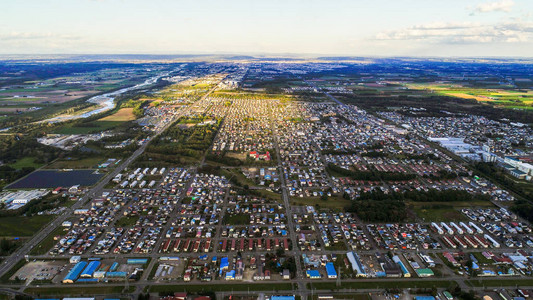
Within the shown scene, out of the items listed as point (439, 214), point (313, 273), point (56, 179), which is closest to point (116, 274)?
point (313, 273)

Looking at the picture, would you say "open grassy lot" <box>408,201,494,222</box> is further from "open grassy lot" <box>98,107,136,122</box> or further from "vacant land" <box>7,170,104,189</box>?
"open grassy lot" <box>98,107,136,122</box>

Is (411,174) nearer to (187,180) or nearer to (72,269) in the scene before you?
(187,180)

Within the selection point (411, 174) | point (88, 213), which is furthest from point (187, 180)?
point (411, 174)

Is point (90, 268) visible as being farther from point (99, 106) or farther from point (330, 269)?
point (99, 106)

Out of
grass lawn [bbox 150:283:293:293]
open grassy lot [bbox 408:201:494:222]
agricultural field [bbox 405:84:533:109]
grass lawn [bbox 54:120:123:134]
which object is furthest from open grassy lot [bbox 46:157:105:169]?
agricultural field [bbox 405:84:533:109]

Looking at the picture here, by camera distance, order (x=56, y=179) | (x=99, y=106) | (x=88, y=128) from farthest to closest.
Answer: (x=99, y=106) → (x=88, y=128) → (x=56, y=179)

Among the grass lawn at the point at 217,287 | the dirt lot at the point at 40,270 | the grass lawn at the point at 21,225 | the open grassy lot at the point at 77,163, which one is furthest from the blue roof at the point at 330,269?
the open grassy lot at the point at 77,163

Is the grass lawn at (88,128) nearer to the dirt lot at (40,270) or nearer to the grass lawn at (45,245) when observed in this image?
the grass lawn at (45,245)
